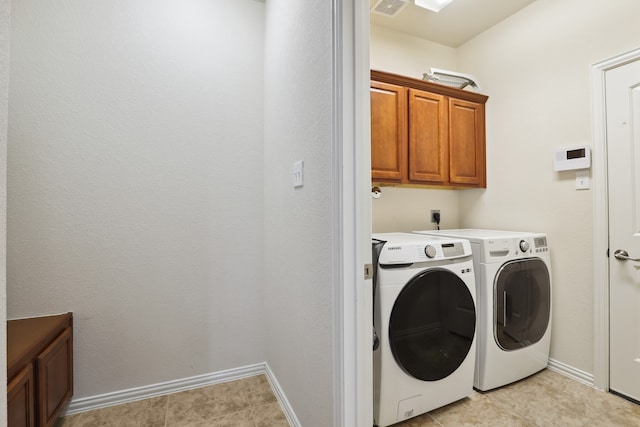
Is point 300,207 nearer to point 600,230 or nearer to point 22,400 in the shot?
point 22,400

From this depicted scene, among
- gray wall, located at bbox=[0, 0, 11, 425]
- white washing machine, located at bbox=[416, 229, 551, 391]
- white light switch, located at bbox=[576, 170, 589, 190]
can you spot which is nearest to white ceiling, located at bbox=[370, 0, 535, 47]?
white light switch, located at bbox=[576, 170, 589, 190]

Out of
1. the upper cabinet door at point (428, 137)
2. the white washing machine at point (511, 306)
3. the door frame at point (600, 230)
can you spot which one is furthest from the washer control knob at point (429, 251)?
the door frame at point (600, 230)

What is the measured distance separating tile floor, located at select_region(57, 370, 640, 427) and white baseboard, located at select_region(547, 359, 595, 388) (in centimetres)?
5

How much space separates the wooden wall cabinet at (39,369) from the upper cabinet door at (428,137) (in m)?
2.38

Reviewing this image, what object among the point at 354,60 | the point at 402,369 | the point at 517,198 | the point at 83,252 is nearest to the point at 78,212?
the point at 83,252

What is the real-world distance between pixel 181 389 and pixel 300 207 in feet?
4.79

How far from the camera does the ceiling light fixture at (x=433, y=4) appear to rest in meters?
2.28

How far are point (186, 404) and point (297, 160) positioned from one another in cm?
158

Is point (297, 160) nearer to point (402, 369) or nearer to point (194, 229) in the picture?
point (194, 229)

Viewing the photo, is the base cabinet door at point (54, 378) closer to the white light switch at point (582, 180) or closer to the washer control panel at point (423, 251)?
the washer control panel at point (423, 251)

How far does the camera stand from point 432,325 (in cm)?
167

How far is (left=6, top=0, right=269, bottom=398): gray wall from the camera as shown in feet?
5.48

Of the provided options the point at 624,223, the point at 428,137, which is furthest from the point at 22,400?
the point at 624,223

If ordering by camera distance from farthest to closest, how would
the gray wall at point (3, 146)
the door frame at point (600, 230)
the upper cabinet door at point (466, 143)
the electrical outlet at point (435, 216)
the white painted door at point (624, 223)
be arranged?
the electrical outlet at point (435, 216), the upper cabinet door at point (466, 143), the door frame at point (600, 230), the white painted door at point (624, 223), the gray wall at point (3, 146)
